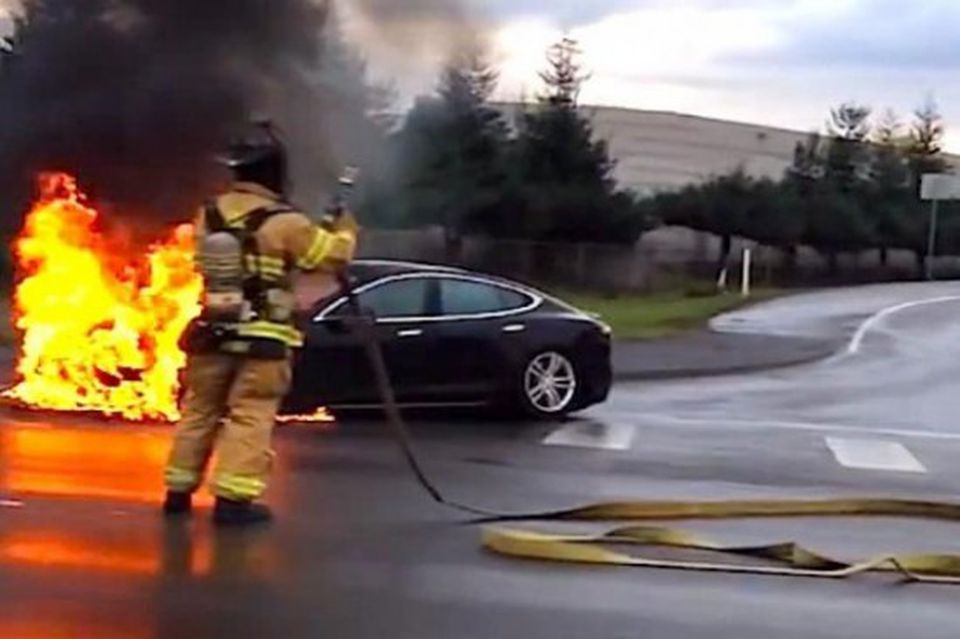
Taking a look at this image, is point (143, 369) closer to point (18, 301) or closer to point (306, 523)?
point (18, 301)

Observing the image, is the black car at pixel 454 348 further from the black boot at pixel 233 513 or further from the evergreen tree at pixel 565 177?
the evergreen tree at pixel 565 177

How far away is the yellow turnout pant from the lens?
354 inches

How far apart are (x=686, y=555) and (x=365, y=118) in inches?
270

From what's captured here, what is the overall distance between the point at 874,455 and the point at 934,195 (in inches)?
1569

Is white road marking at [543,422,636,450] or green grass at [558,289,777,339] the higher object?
white road marking at [543,422,636,450]

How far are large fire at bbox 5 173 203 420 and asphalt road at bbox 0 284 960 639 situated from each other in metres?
0.52

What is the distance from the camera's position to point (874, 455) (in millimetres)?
14188

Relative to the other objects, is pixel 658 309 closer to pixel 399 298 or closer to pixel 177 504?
pixel 399 298

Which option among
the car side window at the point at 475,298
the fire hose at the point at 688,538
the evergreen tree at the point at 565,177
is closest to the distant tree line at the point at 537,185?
the evergreen tree at the point at 565,177

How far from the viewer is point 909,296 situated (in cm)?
4250

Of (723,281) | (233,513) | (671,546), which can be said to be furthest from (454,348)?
(723,281)

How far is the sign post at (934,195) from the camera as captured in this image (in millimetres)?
52438

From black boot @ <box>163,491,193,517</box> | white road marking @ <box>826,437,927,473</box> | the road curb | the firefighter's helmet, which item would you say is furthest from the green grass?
black boot @ <box>163,491,193,517</box>

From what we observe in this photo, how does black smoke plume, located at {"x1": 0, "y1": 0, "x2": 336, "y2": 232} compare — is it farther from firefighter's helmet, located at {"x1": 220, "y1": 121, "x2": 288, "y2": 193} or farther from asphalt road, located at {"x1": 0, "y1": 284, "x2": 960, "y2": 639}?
firefighter's helmet, located at {"x1": 220, "y1": 121, "x2": 288, "y2": 193}
